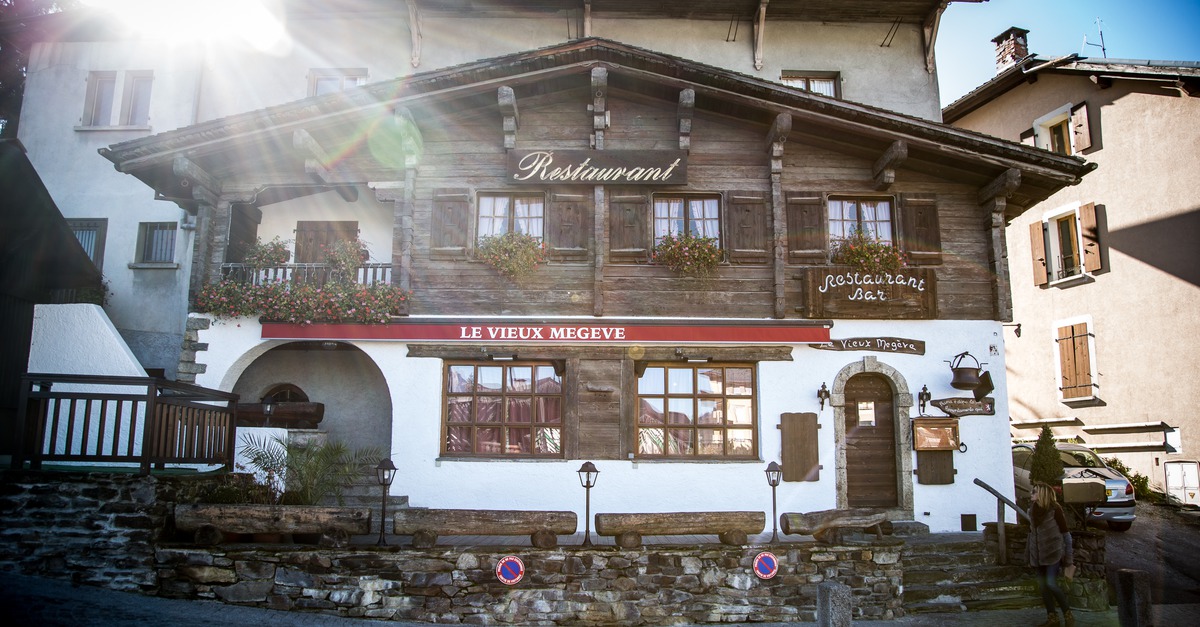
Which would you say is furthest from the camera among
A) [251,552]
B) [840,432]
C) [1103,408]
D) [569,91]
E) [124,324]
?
[1103,408]

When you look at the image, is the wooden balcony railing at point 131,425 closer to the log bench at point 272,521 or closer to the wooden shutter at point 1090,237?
the log bench at point 272,521

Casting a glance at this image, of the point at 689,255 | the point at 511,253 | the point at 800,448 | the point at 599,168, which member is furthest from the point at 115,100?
the point at 800,448

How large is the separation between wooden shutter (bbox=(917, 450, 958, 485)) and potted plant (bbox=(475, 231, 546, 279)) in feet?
21.4

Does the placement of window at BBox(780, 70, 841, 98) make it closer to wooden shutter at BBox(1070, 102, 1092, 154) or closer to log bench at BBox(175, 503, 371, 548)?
wooden shutter at BBox(1070, 102, 1092, 154)

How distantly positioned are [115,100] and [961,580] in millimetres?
16570

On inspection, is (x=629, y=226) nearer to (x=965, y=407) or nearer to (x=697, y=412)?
(x=697, y=412)

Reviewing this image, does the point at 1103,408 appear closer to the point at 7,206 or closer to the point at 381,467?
the point at 381,467

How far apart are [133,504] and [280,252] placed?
4.99 metres

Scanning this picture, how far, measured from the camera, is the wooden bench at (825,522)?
9070 mm

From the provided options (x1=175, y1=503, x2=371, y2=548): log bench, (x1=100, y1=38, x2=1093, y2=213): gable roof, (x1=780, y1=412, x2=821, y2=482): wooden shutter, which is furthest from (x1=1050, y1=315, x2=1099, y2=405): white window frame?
(x1=175, y1=503, x2=371, y2=548): log bench

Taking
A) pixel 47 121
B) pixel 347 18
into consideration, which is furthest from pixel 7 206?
pixel 347 18

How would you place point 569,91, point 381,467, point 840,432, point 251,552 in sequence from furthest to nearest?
point 569,91
point 840,432
point 381,467
point 251,552

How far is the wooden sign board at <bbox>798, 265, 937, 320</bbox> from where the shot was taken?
12164 millimetres

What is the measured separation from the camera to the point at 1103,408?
17.2 m
